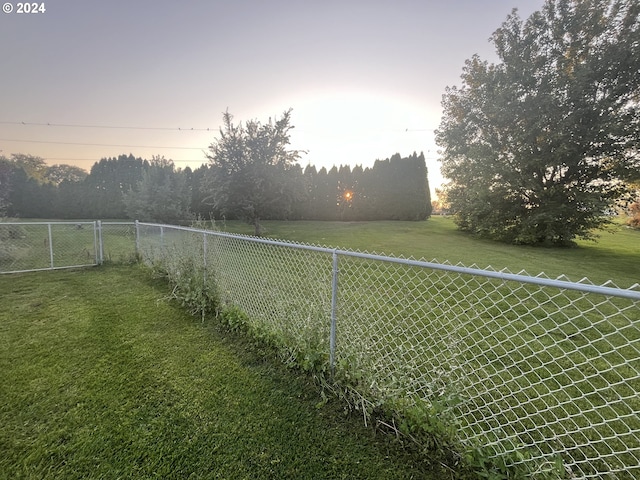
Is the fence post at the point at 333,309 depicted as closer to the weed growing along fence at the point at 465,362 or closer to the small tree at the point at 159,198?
the weed growing along fence at the point at 465,362

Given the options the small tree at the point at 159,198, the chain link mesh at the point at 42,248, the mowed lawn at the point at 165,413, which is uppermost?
the small tree at the point at 159,198

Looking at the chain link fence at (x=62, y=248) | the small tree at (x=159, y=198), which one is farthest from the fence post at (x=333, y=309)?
the small tree at (x=159, y=198)

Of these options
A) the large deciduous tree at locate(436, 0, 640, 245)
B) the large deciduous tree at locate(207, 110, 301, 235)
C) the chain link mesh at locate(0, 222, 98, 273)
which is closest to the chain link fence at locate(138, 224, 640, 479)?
the chain link mesh at locate(0, 222, 98, 273)

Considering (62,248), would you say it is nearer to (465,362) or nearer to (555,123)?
(465,362)

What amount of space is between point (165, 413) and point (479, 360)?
110 inches

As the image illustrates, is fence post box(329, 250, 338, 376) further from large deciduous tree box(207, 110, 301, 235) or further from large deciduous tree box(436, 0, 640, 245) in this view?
large deciduous tree box(436, 0, 640, 245)

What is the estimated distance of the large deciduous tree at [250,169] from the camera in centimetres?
1226

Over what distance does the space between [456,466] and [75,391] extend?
9.02 feet

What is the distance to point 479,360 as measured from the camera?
2.61 metres

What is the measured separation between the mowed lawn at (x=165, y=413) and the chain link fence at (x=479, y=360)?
11.9 inches

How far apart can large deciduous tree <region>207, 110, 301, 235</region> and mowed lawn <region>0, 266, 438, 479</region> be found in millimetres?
9677

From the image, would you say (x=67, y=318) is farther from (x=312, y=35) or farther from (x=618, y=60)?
(x=618, y=60)

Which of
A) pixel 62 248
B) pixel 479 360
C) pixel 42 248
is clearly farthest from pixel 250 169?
pixel 479 360

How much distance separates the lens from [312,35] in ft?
21.4
